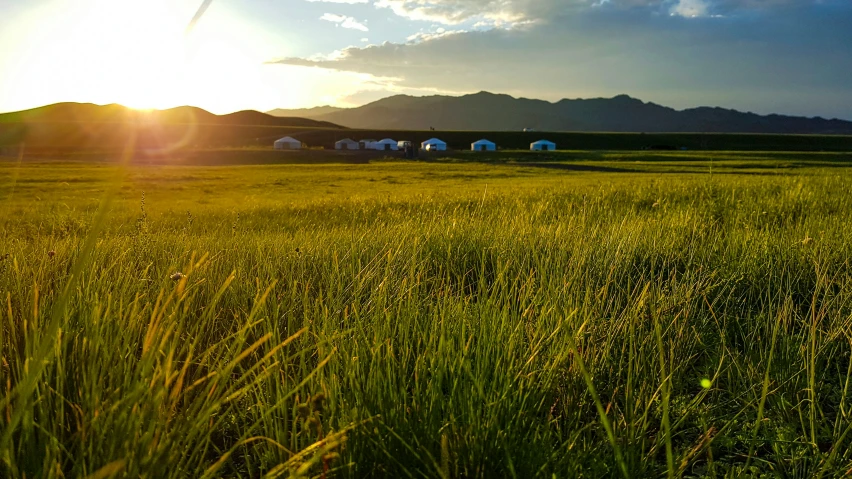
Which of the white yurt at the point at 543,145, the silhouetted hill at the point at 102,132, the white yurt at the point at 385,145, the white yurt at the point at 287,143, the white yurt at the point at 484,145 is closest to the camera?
the silhouetted hill at the point at 102,132

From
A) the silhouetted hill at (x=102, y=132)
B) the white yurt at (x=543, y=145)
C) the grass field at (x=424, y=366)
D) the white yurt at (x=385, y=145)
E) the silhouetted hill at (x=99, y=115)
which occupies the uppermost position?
the silhouetted hill at (x=99, y=115)

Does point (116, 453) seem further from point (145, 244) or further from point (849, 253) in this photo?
point (849, 253)

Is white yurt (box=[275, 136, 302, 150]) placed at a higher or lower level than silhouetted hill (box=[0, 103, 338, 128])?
lower

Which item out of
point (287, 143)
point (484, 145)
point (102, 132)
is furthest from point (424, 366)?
point (102, 132)

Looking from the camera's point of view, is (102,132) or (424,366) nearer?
(424,366)

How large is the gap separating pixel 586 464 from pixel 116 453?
132 centimetres

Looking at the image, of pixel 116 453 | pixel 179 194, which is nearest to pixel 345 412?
pixel 116 453

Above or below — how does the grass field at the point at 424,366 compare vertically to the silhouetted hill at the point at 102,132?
below

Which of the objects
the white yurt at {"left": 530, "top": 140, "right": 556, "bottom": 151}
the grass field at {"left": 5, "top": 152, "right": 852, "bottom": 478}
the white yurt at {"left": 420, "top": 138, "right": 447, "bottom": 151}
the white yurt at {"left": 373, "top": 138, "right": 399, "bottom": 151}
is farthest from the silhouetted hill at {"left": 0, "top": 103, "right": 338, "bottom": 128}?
the grass field at {"left": 5, "top": 152, "right": 852, "bottom": 478}

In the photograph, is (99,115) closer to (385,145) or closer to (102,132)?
(102,132)

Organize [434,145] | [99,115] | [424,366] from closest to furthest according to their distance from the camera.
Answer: [424,366]
[434,145]
[99,115]

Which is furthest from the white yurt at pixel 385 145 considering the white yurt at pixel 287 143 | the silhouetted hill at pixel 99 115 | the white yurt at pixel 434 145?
the silhouetted hill at pixel 99 115

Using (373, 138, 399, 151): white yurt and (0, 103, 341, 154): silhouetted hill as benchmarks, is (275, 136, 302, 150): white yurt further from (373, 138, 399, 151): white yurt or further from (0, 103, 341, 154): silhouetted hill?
(373, 138, 399, 151): white yurt

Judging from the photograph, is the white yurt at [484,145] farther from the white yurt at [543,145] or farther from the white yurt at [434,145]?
the white yurt at [543,145]
